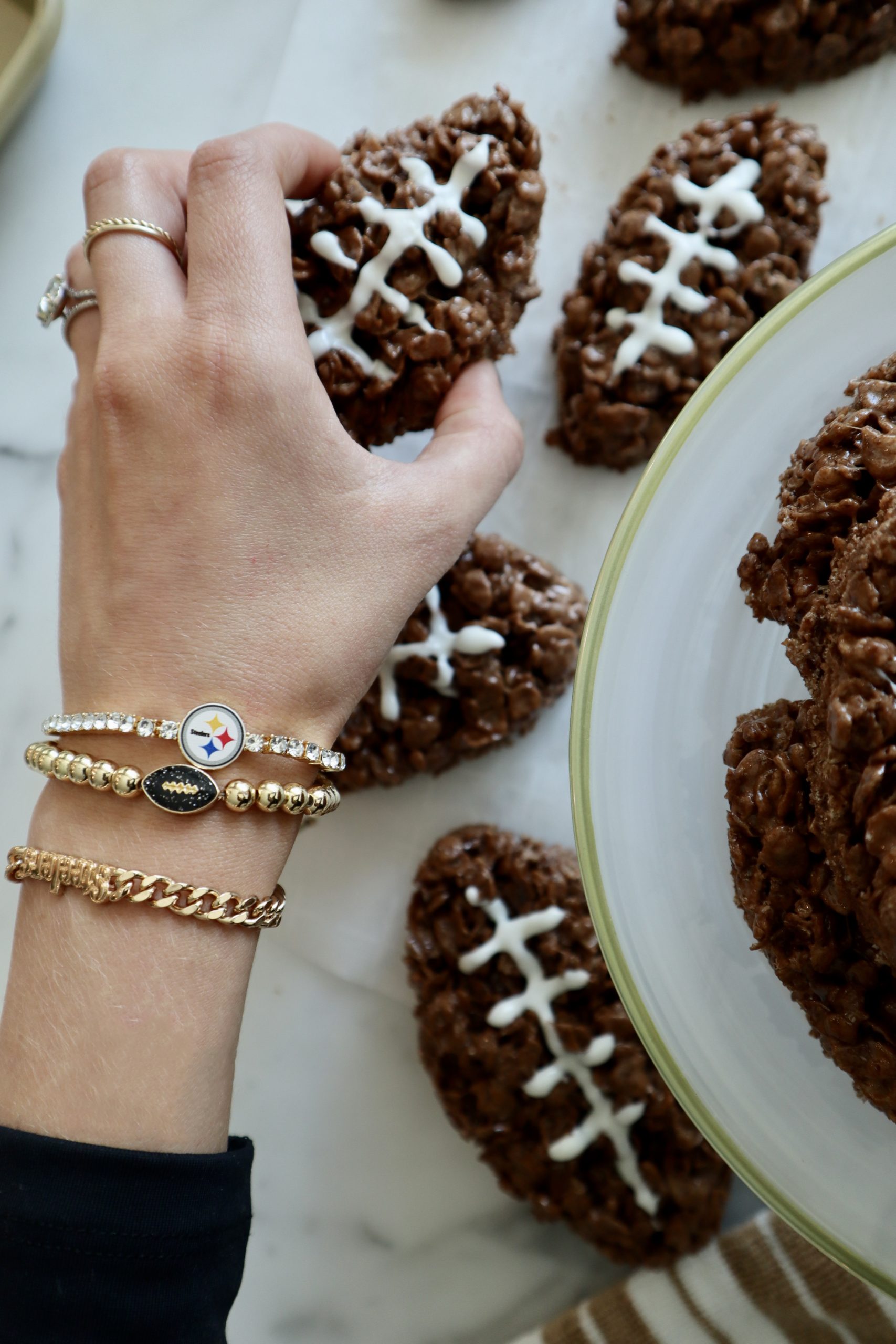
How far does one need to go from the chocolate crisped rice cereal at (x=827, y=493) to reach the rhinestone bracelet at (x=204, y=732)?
16.0 inches

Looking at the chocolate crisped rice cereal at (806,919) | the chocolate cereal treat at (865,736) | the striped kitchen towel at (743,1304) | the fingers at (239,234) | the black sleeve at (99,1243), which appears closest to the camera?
the chocolate cereal treat at (865,736)

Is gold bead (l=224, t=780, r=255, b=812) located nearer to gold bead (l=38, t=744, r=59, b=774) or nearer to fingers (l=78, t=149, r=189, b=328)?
gold bead (l=38, t=744, r=59, b=774)

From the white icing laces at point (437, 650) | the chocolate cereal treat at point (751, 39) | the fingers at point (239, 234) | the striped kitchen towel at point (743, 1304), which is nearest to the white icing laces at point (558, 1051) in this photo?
the striped kitchen towel at point (743, 1304)

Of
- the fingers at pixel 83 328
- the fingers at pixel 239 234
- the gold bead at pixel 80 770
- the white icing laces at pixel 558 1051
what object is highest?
the fingers at pixel 239 234

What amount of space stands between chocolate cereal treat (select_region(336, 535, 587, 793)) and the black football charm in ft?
1.41

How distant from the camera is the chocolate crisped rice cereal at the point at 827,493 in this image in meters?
0.68

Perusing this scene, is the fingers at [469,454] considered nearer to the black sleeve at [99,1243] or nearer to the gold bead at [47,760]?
the gold bead at [47,760]

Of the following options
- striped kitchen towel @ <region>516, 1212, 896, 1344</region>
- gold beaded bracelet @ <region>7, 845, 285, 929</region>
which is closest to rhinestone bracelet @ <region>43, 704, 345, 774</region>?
gold beaded bracelet @ <region>7, 845, 285, 929</region>

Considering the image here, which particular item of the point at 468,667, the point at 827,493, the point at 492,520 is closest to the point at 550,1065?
the point at 468,667

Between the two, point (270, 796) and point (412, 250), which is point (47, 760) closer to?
point (270, 796)

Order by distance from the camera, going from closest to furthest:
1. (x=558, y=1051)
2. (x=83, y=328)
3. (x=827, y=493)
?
1. (x=827, y=493)
2. (x=83, y=328)
3. (x=558, y=1051)

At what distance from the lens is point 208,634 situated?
0.89 metres

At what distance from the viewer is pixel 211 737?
86cm

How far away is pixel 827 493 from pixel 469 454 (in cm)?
40
